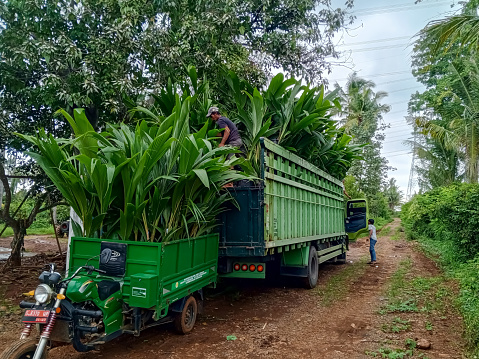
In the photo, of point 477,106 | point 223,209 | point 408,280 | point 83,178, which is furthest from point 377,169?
point 83,178

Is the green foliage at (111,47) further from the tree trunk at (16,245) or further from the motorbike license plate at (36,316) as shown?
the motorbike license plate at (36,316)

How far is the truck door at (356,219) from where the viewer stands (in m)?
12.6

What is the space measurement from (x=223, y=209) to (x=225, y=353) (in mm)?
1880

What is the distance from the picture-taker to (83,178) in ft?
12.9

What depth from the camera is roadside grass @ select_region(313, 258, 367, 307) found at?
A: 6.57m

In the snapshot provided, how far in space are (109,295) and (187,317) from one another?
1.30 m

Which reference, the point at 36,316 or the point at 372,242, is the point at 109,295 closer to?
the point at 36,316

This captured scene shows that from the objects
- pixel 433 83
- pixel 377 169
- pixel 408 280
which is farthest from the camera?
pixel 377 169

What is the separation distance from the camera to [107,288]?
3488 mm

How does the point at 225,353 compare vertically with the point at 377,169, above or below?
below

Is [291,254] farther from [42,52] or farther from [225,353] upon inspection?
[42,52]

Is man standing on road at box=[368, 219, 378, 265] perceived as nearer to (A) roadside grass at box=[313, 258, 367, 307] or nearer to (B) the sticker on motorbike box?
(A) roadside grass at box=[313, 258, 367, 307]

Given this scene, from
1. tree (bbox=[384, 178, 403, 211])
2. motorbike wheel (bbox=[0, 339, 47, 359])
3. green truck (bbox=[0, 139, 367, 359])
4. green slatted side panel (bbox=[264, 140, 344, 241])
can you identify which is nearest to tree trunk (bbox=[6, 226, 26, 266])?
green truck (bbox=[0, 139, 367, 359])

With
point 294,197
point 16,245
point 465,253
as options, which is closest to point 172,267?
point 294,197
